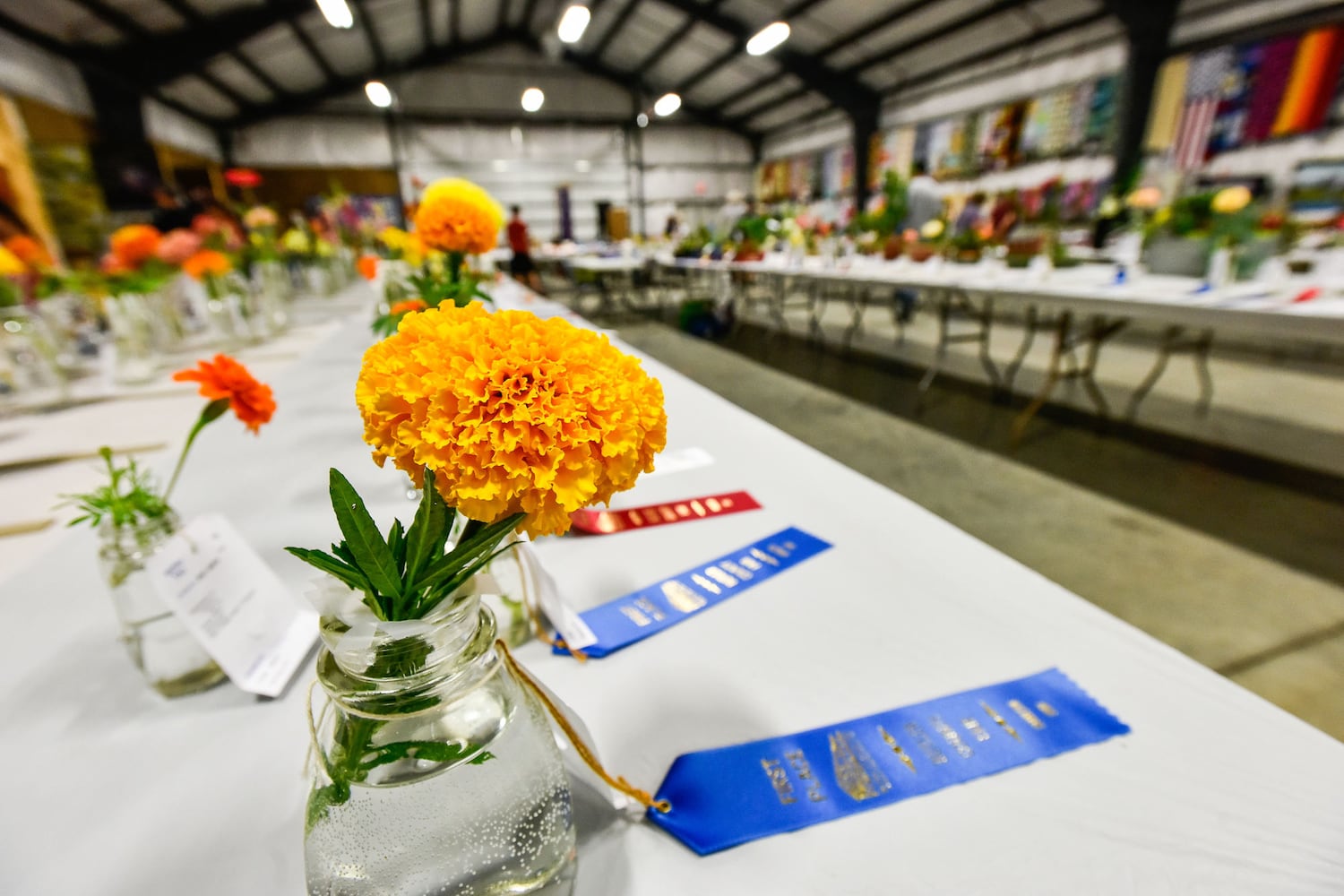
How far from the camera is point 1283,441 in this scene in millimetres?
2703

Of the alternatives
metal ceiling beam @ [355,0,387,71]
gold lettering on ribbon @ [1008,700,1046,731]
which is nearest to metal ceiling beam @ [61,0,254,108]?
metal ceiling beam @ [355,0,387,71]

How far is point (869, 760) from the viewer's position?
0.42 meters

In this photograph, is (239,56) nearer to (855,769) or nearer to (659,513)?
(659,513)

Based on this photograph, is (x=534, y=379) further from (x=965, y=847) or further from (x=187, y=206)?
(x=187, y=206)

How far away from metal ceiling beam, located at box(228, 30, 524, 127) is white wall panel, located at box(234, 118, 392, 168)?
0.21 m

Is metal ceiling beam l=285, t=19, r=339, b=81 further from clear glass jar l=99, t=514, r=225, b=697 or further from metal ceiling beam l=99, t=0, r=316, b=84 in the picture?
clear glass jar l=99, t=514, r=225, b=697

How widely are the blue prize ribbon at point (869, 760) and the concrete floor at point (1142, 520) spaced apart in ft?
4.41

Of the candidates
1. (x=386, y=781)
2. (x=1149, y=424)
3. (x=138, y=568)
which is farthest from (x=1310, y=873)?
(x=1149, y=424)

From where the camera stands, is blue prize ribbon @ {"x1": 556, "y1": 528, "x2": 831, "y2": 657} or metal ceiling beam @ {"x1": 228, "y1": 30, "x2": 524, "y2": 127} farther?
metal ceiling beam @ {"x1": 228, "y1": 30, "x2": 524, "y2": 127}

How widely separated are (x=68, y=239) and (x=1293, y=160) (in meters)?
11.9

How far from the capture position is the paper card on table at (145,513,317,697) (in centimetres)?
46

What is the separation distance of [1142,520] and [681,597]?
2203 mm

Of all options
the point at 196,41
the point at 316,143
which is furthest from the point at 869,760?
the point at 316,143

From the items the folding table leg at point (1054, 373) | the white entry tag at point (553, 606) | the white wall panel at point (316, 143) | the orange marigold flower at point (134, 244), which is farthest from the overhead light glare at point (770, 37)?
the white wall panel at point (316, 143)
